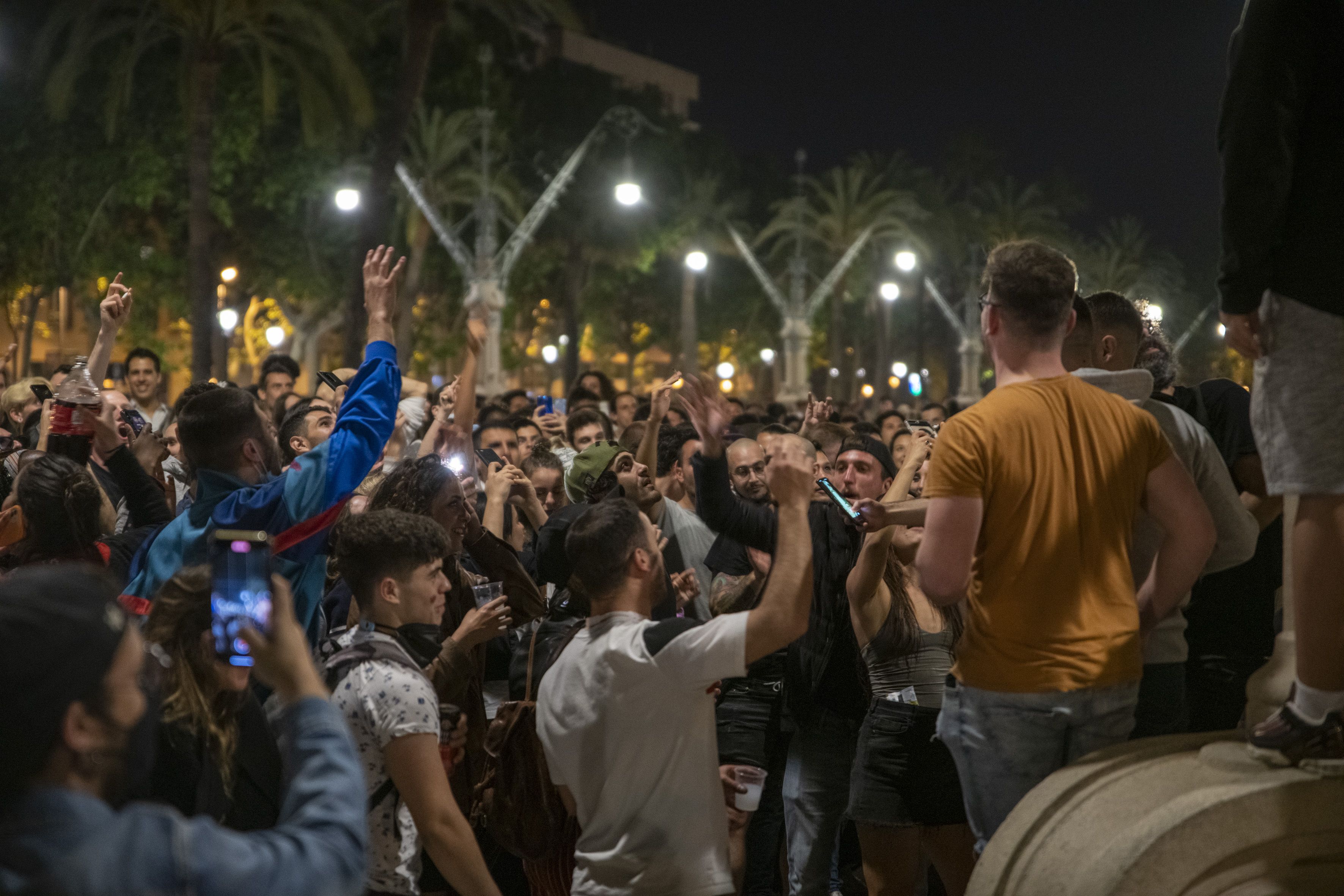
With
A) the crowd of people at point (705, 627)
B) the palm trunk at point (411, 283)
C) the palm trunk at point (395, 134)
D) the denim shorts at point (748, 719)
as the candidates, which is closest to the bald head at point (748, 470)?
the crowd of people at point (705, 627)

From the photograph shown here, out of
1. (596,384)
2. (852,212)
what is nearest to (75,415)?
(596,384)

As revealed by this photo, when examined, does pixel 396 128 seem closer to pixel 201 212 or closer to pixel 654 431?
pixel 201 212

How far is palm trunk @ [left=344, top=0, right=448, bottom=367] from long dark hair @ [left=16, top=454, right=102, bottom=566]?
1680 centimetres

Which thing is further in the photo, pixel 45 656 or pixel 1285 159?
pixel 1285 159

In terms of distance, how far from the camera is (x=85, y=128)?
32.7 m

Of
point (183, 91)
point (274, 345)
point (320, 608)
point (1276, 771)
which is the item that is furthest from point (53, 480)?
point (274, 345)

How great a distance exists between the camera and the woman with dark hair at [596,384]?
13320 millimetres

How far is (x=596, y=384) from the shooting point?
13688mm

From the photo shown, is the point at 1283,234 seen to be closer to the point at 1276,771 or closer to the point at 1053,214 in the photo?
the point at 1276,771

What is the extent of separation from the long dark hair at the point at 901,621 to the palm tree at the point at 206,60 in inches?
731

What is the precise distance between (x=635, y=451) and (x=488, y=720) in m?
3.10

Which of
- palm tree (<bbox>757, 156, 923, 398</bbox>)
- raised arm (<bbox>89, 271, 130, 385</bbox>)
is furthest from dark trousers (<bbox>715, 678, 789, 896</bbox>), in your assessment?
palm tree (<bbox>757, 156, 923, 398</bbox>)

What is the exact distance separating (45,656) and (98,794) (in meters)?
0.25

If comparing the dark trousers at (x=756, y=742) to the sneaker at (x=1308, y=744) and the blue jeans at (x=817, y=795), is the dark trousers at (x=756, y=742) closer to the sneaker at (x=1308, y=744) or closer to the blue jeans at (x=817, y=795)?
the blue jeans at (x=817, y=795)
